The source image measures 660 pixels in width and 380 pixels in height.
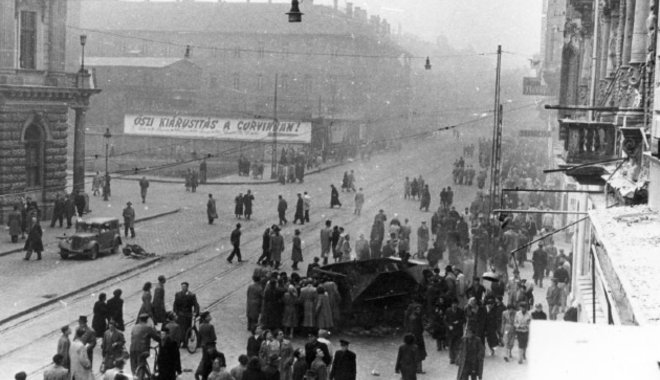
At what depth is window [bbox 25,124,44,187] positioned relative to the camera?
34.8 m

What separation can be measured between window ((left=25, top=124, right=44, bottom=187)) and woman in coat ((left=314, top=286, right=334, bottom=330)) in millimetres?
20548

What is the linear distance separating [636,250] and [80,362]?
29.3 feet

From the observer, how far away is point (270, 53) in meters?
87.6

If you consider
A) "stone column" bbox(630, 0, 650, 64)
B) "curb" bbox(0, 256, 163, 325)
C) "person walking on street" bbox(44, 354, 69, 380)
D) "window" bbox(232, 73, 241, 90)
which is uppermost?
"window" bbox(232, 73, 241, 90)

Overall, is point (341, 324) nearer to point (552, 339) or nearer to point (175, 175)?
point (552, 339)

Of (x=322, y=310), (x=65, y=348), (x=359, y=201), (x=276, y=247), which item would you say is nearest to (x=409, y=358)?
(x=322, y=310)

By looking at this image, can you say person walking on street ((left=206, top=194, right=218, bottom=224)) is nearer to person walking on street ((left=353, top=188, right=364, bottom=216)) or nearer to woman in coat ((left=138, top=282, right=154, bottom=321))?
person walking on street ((left=353, top=188, right=364, bottom=216))

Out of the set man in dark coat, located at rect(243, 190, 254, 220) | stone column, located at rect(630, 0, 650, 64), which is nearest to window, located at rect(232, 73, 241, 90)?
man in dark coat, located at rect(243, 190, 254, 220)

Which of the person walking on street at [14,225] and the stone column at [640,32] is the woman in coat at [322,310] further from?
the person walking on street at [14,225]

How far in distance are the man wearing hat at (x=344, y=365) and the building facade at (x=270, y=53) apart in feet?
204

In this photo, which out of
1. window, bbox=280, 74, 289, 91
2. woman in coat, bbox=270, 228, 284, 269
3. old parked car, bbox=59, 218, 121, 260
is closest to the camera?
woman in coat, bbox=270, 228, 284, 269

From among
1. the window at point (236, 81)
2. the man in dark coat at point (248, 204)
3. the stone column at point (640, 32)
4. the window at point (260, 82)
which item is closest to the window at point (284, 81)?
the window at point (260, 82)

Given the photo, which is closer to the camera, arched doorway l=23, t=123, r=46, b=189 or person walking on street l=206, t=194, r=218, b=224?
person walking on street l=206, t=194, r=218, b=224

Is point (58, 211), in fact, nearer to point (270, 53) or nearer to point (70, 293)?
point (70, 293)
